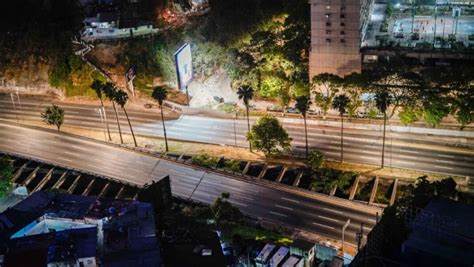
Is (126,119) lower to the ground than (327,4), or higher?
lower

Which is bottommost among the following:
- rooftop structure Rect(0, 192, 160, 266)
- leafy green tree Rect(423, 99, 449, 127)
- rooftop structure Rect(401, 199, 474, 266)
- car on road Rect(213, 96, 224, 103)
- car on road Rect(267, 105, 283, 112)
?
rooftop structure Rect(0, 192, 160, 266)

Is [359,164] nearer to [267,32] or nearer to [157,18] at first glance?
[267,32]

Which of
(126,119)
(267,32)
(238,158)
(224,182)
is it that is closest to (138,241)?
(224,182)

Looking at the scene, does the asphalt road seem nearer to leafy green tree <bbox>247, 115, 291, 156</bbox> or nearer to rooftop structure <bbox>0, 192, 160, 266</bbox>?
leafy green tree <bbox>247, 115, 291, 156</bbox>

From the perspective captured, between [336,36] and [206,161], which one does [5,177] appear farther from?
[336,36]

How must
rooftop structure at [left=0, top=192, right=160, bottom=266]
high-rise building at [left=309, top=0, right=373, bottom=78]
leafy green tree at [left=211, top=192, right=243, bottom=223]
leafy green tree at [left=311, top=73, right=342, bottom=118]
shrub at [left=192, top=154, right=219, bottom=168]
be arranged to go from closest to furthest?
rooftop structure at [left=0, top=192, right=160, bottom=266], leafy green tree at [left=211, top=192, right=243, bottom=223], shrub at [left=192, top=154, right=219, bottom=168], high-rise building at [left=309, top=0, right=373, bottom=78], leafy green tree at [left=311, top=73, right=342, bottom=118]

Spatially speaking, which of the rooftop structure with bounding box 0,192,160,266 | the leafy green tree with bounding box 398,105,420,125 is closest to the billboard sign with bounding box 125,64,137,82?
the rooftop structure with bounding box 0,192,160,266

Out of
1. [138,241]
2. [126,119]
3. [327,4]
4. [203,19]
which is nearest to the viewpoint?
[138,241]
